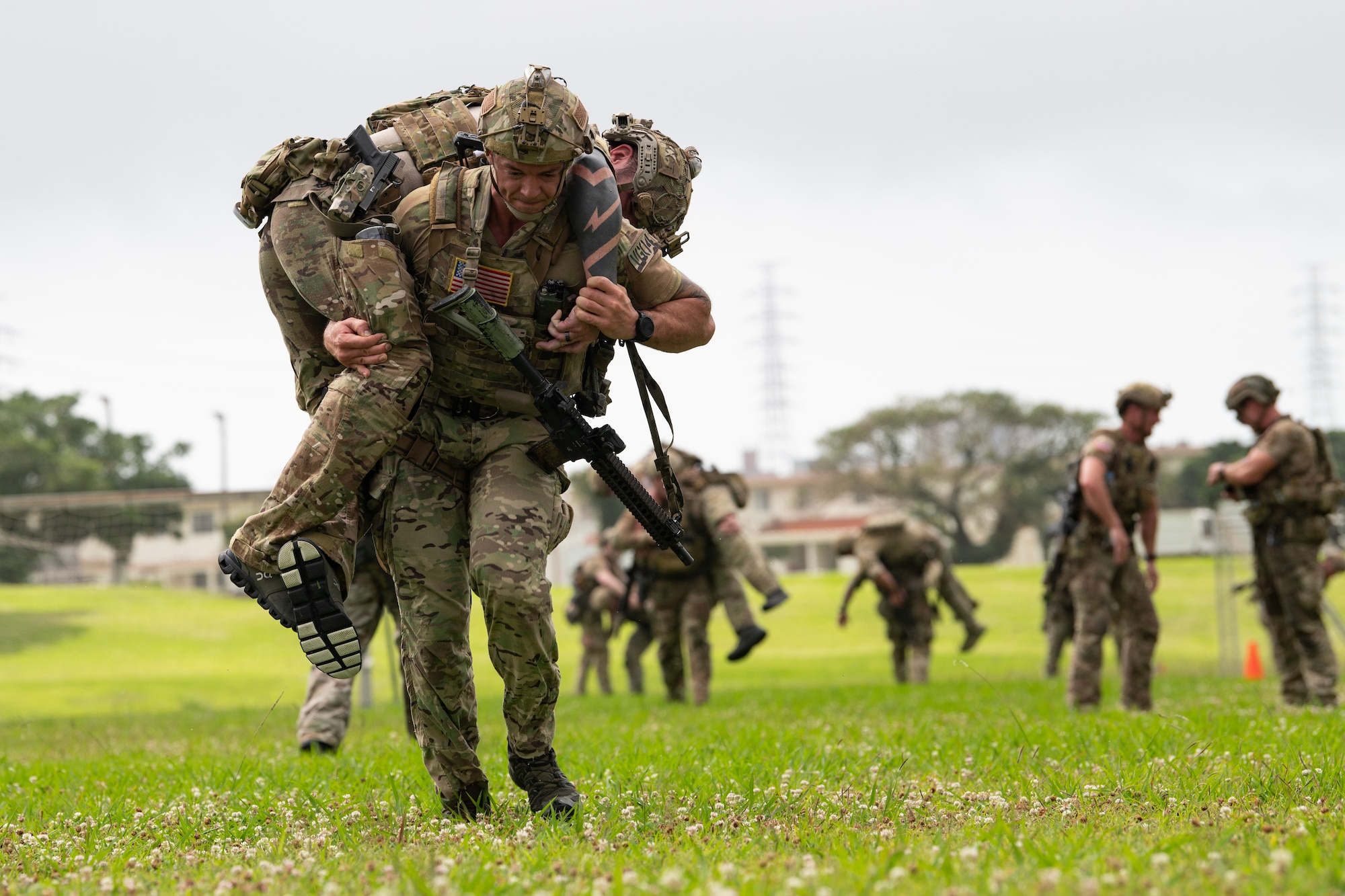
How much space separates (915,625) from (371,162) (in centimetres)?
1421

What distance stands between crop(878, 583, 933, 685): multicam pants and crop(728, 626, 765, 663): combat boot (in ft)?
22.4

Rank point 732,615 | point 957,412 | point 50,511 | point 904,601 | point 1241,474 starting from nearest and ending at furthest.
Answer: point 1241,474 → point 732,615 → point 904,601 → point 50,511 → point 957,412

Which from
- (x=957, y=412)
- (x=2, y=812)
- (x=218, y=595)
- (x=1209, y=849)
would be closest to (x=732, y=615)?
(x=2, y=812)

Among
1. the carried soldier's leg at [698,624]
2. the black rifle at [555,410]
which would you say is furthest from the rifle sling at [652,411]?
the carried soldier's leg at [698,624]

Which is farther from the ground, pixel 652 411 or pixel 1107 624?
pixel 652 411

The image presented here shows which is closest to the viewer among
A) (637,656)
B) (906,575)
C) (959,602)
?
(906,575)

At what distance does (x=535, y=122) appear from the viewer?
443 centimetres

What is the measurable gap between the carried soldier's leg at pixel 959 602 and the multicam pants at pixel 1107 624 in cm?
765

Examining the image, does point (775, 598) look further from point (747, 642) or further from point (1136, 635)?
point (1136, 635)

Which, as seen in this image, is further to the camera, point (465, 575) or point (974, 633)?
point (974, 633)

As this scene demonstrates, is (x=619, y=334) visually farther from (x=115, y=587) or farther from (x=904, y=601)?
(x=115, y=587)

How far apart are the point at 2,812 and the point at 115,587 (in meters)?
37.6

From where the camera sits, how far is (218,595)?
4212 centimetres

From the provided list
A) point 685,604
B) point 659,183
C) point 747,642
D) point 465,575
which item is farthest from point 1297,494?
point 465,575
